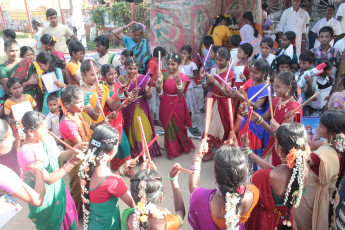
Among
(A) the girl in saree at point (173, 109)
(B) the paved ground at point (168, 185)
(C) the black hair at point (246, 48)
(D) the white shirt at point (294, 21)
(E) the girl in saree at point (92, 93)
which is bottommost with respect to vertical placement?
(B) the paved ground at point (168, 185)

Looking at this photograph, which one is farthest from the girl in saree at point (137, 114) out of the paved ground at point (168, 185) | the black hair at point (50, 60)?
the black hair at point (50, 60)

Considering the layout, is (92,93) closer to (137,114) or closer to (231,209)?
(137,114)

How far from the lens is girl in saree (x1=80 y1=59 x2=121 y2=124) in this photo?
3.19m

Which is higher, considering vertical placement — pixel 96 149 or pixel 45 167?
pixel 96 149

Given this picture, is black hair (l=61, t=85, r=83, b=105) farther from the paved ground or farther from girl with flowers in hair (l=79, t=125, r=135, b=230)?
the paved ground

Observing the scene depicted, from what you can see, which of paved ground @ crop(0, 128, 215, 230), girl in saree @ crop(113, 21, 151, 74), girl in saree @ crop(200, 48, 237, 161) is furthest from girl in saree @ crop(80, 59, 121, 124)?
girl in saree @ crop(113, 21, 151, 74)

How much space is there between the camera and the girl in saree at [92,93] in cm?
319

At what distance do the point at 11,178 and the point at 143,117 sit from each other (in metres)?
2.53

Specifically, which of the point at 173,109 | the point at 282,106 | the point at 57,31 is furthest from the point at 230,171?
the point at 57,31

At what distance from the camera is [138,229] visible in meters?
1.66

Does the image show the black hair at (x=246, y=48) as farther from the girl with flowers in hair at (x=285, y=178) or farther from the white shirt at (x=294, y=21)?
the white shirt at (x=294, y=21)

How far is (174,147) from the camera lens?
4.49 metres

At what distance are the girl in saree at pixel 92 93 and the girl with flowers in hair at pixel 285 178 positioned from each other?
6.47 feet

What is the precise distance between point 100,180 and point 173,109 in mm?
2603
